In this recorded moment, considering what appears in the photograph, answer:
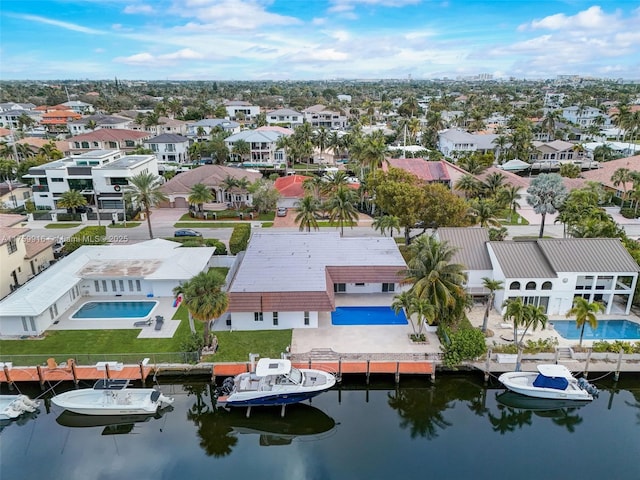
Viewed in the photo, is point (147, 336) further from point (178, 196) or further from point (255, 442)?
point (178, 196)

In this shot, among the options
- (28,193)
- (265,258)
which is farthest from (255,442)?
(28,193)

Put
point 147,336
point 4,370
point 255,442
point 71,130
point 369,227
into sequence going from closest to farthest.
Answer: point 255,442
point 4,370
point 147,336
point 369,227
point 71,130

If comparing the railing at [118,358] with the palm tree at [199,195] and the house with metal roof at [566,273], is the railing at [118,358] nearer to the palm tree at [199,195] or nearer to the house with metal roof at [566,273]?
the house with metal roof at [566,273]

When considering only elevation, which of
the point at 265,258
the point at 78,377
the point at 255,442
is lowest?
the point at 255,442

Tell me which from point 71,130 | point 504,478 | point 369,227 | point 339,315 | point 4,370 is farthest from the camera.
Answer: point 71,130

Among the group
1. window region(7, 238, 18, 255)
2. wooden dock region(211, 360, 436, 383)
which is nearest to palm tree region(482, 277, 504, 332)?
wooden dock region(211, 360, 436, 383)

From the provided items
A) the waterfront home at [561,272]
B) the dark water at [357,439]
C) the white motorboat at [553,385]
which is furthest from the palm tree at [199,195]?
the white motorboat at [553,385]

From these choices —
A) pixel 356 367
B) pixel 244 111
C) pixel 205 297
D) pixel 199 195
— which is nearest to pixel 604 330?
pixel 356 367
